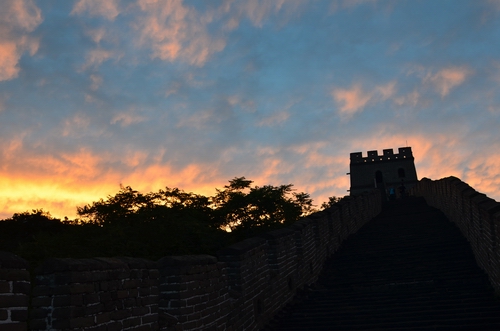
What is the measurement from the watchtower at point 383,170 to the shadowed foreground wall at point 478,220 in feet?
147

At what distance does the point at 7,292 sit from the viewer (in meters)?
3.46

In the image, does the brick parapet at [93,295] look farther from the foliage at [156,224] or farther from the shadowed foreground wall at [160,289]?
the foliage at [156,224]

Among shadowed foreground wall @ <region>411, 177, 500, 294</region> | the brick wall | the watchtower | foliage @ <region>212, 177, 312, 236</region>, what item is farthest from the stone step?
the watchtower

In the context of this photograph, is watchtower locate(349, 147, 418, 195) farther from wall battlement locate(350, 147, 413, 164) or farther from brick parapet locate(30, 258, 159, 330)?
brick parapet locate(30, 258, 159, 330)

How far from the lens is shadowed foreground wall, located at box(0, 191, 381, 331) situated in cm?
394

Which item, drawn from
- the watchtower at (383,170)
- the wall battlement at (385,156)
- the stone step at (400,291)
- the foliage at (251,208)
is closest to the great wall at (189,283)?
the stone step at (400,291)

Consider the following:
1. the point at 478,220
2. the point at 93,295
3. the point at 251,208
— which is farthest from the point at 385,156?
the point at 93,295

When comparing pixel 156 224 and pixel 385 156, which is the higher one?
pixel 385 156

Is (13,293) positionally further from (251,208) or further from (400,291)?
(251,208)

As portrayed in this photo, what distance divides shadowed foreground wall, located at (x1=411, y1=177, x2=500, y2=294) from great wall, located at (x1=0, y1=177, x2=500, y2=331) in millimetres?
24

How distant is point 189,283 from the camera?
607cm

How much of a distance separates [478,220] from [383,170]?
54040mm

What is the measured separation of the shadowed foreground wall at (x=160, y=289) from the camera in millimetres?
3938

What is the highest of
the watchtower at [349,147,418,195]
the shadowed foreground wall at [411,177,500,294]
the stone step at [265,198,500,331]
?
the watchtower at [349,147,418,195]
